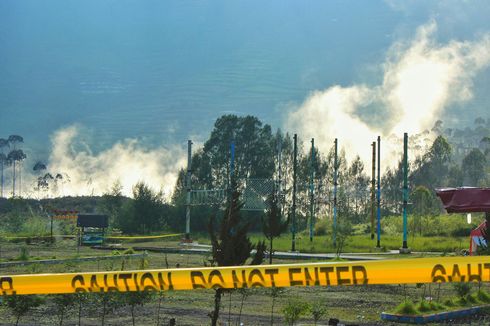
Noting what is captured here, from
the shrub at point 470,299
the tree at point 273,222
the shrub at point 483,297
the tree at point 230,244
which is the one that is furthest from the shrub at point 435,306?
the tree at point 273,222

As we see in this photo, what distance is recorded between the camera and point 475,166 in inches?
5600

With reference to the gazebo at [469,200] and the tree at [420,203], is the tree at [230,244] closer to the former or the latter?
the gazebo at [469,200]

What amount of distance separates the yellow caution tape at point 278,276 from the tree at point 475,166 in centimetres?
13634

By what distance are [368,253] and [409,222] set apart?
25.8m

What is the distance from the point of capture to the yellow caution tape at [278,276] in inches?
340

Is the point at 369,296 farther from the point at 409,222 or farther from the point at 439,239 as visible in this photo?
the point at 409,222

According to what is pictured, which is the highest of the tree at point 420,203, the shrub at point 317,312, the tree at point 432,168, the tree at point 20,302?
the tree at point 432,168

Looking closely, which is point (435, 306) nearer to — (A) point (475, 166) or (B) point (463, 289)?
(B) point (463, 289)

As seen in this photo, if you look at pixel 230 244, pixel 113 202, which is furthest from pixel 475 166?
pixel 230 244

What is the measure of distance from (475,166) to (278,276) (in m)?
139

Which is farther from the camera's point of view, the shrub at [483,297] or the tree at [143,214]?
the tree at [143,214]

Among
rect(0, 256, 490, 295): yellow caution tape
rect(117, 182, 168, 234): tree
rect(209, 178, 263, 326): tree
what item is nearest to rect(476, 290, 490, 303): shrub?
rect(209, 178, 263, 326): tree

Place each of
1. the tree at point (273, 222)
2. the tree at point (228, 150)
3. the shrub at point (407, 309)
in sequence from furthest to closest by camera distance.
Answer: the tree at point (228, 150)
the tree at point (273, 222)
the shrub at point (407, 309)

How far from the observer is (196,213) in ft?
246
